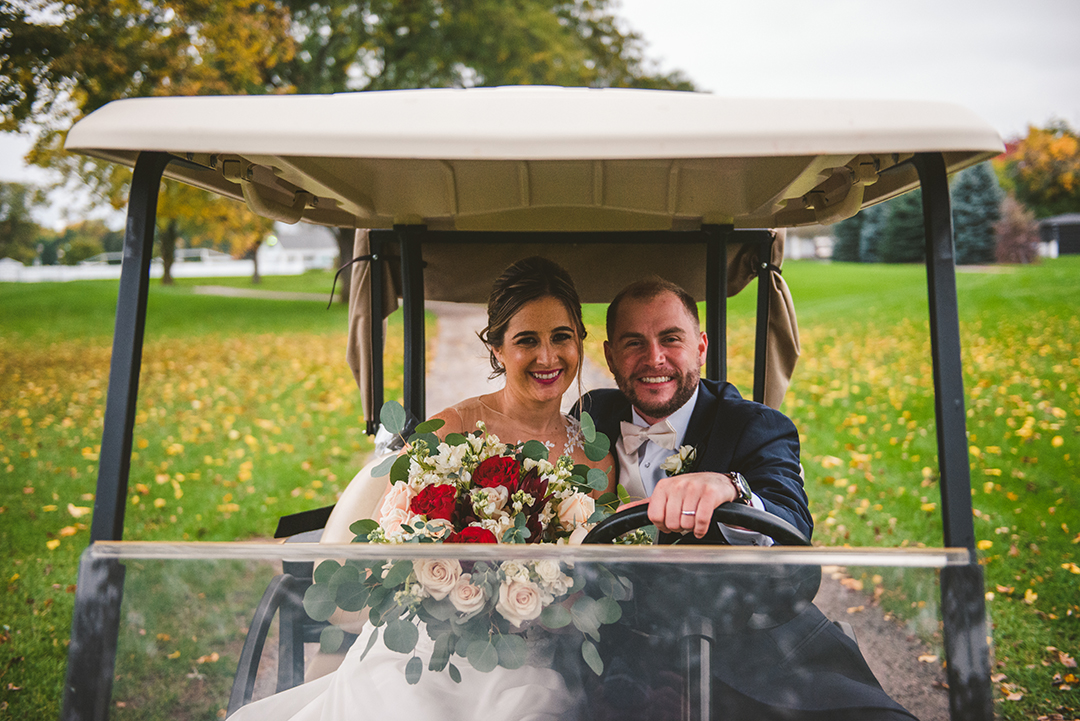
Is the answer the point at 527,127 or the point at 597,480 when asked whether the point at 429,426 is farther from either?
the point at 527,127

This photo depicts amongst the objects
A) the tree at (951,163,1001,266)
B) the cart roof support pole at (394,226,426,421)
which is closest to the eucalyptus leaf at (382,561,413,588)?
the cart roof support pole at (394,226,426,421)

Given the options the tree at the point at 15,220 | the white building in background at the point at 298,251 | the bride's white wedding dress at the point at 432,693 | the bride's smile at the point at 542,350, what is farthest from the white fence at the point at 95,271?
the white building in background at the point at 298,251

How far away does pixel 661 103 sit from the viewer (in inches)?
48.6

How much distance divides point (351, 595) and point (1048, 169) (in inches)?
885

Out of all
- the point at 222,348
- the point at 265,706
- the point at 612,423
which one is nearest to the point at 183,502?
the point at 612,423

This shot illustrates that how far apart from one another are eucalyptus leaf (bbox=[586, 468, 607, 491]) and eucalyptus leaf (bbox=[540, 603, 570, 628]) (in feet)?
1.48

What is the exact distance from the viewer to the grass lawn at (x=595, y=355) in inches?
147

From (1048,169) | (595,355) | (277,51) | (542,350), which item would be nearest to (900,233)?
(1048,169)

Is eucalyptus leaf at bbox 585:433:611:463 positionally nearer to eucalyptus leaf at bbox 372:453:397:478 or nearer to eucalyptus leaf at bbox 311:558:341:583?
eucalyptus leaf at bbox 372:453:397:478

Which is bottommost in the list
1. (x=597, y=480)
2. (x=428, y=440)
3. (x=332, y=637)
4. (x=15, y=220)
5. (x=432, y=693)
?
(x=432, y=693)

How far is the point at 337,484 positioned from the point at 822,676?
5474 millimetres

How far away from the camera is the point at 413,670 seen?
4.33 feet

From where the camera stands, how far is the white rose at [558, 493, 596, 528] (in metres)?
1.65

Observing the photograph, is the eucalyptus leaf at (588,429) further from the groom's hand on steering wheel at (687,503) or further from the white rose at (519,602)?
the white rose at (519,602)
